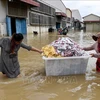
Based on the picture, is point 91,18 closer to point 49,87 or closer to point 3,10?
point 3,10

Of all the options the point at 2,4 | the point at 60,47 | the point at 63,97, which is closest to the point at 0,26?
the point at 2,4

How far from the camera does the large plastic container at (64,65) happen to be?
4.71 meters

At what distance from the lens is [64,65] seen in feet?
15.7

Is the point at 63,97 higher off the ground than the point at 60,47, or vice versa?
the point at 60,47

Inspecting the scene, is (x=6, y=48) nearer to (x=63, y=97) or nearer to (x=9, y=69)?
(x=9, y=69)

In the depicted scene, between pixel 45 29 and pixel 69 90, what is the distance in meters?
30.2

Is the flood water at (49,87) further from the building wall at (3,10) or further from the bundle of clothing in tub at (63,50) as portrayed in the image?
the building wall at (3,10)

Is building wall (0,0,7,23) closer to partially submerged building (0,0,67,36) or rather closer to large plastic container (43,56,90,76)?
partially submerged building (0,0,67,36)

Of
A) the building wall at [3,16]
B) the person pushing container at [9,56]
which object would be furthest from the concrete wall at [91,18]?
the person pushing container at [9,56]

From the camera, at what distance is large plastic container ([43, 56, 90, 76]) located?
471cm

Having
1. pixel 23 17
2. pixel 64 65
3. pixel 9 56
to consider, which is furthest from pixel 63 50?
pixel 23 17

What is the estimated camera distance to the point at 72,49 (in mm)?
4922

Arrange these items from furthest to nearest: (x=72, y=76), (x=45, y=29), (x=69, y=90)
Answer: (x=45, y=29) → (x=72, y=76) → (x=69, y=90)

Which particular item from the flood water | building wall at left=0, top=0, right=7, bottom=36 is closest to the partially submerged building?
building wall at left=0, top=0, right=7, bottom=36
